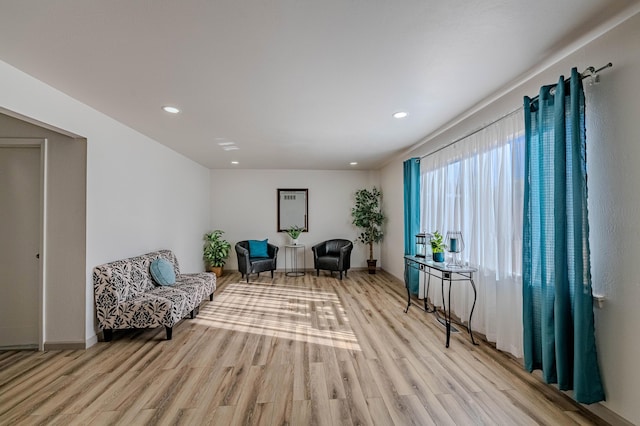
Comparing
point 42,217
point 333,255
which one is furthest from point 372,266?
point 42,217

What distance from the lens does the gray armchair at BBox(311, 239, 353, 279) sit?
19.6ft

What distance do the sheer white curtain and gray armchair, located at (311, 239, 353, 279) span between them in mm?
2656

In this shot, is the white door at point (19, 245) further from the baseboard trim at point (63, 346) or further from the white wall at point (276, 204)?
the white wall at point (276, 204)

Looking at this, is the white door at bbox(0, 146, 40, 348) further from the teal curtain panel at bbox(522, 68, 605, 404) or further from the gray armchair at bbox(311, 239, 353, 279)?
the teal curtain panel at bbox(522, 68, 605, 404)

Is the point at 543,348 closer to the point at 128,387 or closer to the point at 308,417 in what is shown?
the point at 308,417

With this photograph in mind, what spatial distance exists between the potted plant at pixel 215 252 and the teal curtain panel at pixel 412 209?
400 centimetres

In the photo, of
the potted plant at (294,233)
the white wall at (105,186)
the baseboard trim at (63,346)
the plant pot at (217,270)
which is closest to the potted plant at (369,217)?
the potted plant at (294,233)

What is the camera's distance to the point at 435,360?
256 cm

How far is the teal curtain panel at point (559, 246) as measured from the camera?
1775mm

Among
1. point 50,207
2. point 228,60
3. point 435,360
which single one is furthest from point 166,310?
point 435,360

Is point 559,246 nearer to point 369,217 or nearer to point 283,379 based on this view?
point 283,379

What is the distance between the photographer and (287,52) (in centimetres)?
193

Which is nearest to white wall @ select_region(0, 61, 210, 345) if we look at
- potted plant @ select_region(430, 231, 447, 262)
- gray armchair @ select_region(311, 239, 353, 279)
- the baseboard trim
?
the baseboard trim

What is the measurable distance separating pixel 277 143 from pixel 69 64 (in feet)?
8.46
